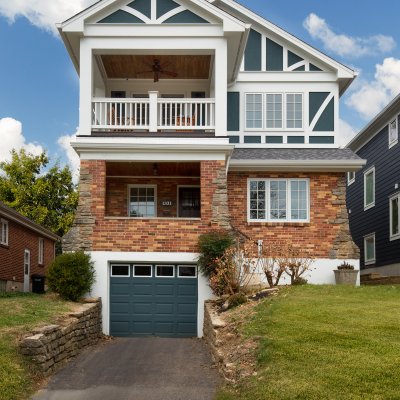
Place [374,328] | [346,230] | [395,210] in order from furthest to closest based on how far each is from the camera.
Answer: [395,210] < [346,230] < [374,328]

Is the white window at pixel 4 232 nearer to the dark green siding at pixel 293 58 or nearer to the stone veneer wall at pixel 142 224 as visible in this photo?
the stone veneer wall at pixel 142 224

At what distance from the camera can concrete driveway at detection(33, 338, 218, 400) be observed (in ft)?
36.7

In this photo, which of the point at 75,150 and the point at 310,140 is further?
the point at 310,140

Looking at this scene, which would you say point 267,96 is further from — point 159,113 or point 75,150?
point 75,150

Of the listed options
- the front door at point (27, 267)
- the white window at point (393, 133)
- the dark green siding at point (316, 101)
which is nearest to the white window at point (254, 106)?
the dark green siding at point (316, 101)

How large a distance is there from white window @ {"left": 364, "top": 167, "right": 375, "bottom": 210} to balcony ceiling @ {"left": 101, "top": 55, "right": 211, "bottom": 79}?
10.3 meters

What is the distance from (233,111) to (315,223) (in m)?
4.89

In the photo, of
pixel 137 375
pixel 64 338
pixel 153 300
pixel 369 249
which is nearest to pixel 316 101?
pixel 153 300

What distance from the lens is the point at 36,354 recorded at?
12148 mm

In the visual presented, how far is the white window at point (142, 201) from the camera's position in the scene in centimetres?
2175

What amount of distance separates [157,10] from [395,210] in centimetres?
1263

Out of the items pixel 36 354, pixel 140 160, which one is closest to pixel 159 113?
pixel 140 160

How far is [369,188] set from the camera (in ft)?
96.9

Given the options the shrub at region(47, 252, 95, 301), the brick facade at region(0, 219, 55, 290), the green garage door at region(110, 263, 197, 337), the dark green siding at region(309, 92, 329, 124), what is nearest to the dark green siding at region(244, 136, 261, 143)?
the dark green siding at region(309, 92, 329, 124)
